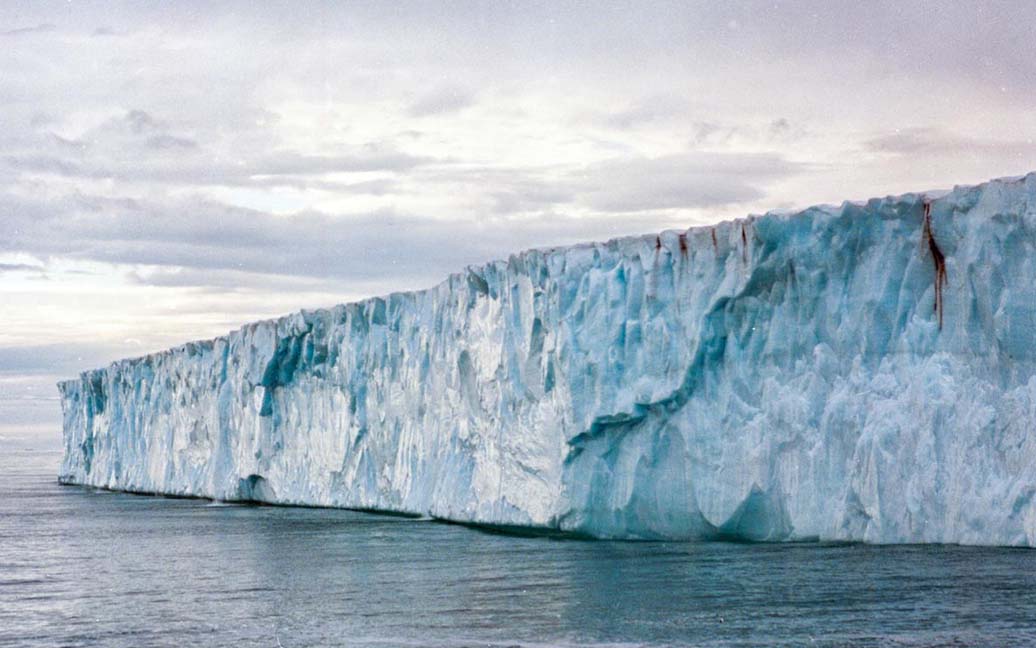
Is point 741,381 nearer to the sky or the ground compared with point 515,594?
nearer to the sky

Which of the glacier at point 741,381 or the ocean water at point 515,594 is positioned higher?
the glacier at point 741,381

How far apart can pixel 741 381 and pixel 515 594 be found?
4175mm

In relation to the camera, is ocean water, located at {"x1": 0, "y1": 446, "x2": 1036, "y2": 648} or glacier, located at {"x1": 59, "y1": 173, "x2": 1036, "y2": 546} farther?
glacier, located at {"x1": 59, "y1": 173, "x2": 1036, "y2": 546}

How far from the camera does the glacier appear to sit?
1314 cm

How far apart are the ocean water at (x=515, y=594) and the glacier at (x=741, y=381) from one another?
49 centimetres

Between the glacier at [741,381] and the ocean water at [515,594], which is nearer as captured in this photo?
the ocean water at [515,594]

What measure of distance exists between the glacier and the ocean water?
0.49m

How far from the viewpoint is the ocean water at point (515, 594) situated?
1014 centimetres

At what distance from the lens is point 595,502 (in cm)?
1672

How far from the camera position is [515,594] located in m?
12.4

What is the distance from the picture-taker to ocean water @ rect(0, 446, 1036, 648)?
1014 centimetres

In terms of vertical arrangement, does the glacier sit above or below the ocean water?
above

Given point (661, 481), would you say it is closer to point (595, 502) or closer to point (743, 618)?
point (595, 502)

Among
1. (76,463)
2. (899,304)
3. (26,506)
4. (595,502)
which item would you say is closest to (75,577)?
(595,502)
